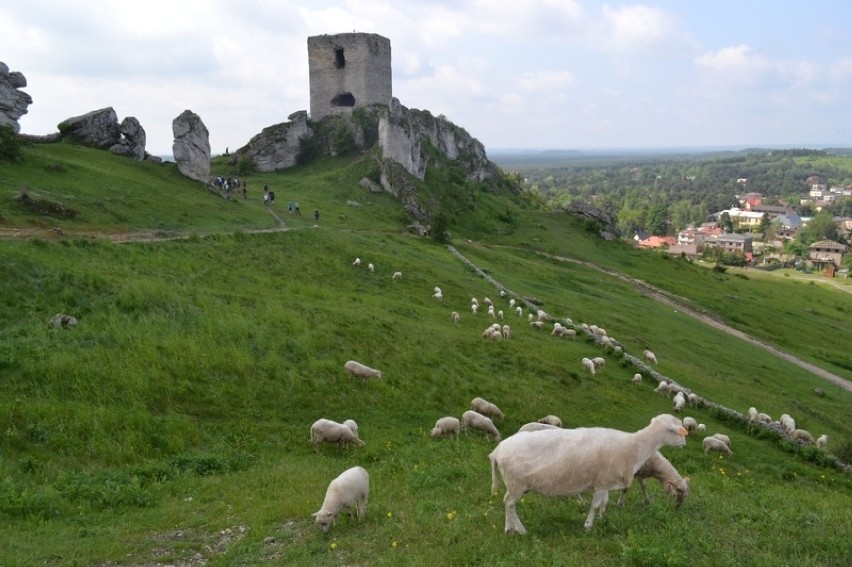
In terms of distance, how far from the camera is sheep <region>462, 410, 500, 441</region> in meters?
18.0

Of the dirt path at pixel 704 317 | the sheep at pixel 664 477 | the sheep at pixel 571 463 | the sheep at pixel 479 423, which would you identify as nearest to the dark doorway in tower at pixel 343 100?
the dirt path at pixel 704 317

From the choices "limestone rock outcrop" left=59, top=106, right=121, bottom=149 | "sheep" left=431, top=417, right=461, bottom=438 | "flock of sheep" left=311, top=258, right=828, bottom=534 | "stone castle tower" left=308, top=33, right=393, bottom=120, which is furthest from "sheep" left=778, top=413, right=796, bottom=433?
"stone castle tower" left=308, top=33, right=393, bottom=120

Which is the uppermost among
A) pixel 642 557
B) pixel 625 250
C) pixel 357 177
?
pixel 357 177

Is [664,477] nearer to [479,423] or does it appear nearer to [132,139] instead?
[479,423]

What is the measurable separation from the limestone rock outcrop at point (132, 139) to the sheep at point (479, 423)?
4020cm

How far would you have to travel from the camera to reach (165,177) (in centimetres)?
4569

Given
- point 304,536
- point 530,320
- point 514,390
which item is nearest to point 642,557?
point 304,536

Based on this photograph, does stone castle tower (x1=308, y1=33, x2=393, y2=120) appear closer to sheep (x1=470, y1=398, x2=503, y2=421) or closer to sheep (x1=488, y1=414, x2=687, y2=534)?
sheep (x1=470, y1=398, x2=503, y2=421)

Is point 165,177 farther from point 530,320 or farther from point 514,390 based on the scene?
point 514,390

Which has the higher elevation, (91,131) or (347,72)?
(347,72)

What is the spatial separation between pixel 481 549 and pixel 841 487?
48.5 ft

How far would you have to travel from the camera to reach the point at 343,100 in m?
74.6

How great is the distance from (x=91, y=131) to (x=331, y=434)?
4322 centimetres

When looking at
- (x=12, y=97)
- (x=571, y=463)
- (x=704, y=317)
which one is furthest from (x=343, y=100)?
(x=571, y=463)
